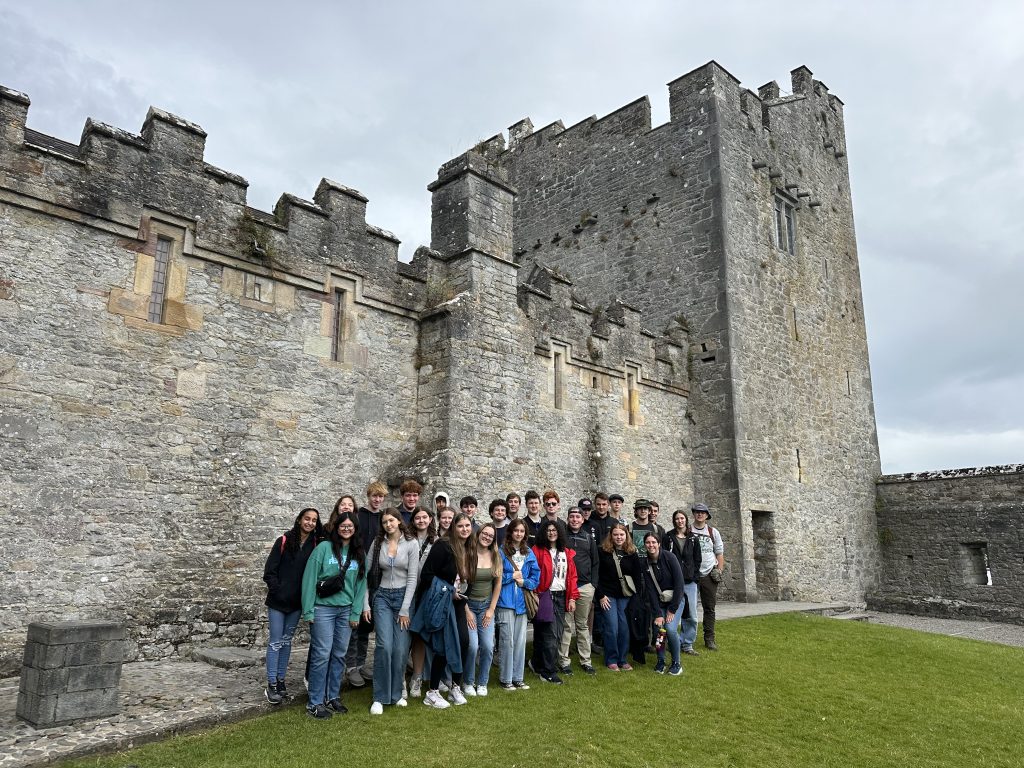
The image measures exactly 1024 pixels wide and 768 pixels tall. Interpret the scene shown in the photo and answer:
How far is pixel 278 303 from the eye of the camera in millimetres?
9945

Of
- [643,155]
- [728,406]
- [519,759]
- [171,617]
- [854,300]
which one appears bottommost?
[519,759]

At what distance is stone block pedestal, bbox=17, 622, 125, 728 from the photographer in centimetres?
571

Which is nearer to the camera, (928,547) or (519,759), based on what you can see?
(519,759)

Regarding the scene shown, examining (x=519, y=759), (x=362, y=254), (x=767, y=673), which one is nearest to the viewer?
(x=519, y=759)

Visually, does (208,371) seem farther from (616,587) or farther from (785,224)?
(785,224)

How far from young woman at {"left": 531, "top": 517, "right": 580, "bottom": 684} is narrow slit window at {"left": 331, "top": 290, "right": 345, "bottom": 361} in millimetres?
4170

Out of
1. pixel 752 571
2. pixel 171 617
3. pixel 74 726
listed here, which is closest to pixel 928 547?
pixel 752 571

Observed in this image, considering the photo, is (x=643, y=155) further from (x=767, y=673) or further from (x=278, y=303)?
(x=767, y=673)

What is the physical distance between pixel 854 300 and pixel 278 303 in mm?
17007

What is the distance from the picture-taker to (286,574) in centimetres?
659

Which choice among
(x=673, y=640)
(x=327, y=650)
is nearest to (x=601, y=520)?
(x=673, y=640)

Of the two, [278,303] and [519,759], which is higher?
[278,303]

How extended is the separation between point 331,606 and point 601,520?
3535 mm

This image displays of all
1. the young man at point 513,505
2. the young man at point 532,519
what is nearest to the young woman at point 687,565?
the young man at point 532,519
